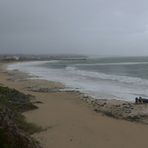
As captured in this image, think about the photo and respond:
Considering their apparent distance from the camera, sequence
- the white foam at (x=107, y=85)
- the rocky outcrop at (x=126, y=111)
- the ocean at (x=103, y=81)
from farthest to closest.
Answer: the ocean at (x=103, y=81) → the white foam at (x=107, y=85) → the rocky outcrop at (x=126, y=111)

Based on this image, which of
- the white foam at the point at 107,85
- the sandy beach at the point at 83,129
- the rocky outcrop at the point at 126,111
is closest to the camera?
the sandy beach at the point at 83,129

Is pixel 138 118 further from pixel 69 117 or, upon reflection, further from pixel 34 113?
pixel 34 113

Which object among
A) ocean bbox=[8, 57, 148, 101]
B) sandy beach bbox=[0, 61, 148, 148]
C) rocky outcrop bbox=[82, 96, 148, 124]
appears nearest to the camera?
sandy beach bbox=[0, 61, 148, 148]

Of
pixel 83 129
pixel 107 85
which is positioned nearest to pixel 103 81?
pixel 107 85

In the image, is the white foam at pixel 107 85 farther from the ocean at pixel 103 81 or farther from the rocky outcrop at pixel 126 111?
the rocky outcrop at pixel 126 111

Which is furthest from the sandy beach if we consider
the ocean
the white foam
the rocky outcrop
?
the white foam

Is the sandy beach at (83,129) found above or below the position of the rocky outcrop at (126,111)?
above

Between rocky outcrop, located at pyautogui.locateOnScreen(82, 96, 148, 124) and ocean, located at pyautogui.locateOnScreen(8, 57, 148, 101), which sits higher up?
rocky outcrop, located at pyautogui.locateOnScreen(82, 96, 148, 124)

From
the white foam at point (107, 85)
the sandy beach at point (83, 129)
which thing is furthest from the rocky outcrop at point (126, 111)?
the white foam at point (107, 85)

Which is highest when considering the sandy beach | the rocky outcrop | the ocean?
the sandy beach

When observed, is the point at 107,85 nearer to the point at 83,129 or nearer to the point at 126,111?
the point at 126,111

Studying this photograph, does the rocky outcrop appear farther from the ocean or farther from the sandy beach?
the ocean

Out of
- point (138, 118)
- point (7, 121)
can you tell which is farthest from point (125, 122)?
point (7, 121)

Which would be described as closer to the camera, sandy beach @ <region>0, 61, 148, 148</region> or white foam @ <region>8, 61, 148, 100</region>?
sandy beach @ <region>0, 61, 148, 148</region>
